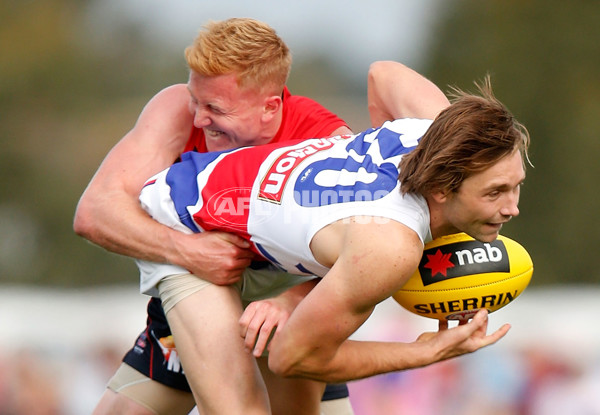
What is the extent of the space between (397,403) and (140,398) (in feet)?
15.1

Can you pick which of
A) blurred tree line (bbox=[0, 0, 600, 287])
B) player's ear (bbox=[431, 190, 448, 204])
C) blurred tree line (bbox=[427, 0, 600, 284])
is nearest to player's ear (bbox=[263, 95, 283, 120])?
player's ear (bbox=[431, 190, 448, 204])

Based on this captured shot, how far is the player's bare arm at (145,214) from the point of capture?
4230 mm

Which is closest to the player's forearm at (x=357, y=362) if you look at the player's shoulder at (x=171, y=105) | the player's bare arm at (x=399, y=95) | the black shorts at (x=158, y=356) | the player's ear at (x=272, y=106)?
the player's bare arm at (x=399, y=95)

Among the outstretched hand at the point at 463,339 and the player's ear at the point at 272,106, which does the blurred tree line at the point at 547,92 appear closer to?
the player's ear at the point at 272,106

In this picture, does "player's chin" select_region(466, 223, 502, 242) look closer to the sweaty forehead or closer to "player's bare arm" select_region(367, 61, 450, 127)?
the sweaty forehead

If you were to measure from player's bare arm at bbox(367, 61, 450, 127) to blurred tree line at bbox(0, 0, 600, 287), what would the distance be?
47.8 feet

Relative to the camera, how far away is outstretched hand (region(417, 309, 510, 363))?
400 centimetres

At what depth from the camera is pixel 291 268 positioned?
4.16 metres

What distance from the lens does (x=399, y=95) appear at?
460 centimetres

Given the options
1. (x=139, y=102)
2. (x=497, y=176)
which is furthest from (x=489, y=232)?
(x=139, y=102)

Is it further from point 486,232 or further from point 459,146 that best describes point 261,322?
point 459,146

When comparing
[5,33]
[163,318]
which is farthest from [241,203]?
[5,33]

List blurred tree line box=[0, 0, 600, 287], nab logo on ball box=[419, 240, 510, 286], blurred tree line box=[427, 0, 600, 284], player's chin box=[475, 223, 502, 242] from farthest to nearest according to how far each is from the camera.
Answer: blurred tree line box=[0, 0, 600, 287] < blurred tree line box=[427, 0, 600, 284] < nab logo on ball box=[419, 240, 510, 286] < player's chin box=[475, 223, 502, 242]

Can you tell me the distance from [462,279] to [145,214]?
4.78 feet
